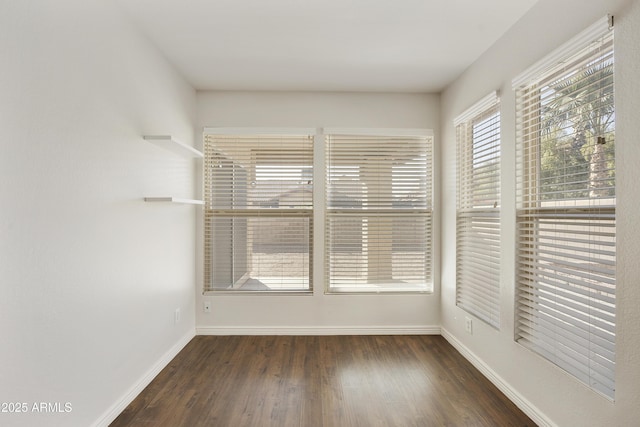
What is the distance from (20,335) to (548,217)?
267 cm

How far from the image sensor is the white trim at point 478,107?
259cm

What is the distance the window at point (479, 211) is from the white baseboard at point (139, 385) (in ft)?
8.42

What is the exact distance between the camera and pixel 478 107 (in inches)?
111

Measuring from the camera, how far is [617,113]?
1573 millimetres

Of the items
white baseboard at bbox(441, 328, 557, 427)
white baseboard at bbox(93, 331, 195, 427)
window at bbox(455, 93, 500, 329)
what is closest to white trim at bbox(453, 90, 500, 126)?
window at bbox(455, 93, 500, 329)

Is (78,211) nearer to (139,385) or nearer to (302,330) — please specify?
(139,385)

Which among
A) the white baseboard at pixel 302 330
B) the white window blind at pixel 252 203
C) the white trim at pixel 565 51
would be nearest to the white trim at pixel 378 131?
the white window blind at pixel 252 203

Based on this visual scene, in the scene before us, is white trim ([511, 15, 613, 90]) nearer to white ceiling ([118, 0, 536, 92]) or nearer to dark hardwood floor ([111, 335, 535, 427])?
white ceiling ([118, 0, 536, 92])

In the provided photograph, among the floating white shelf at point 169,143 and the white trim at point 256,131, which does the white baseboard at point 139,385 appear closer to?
the floating white shelf at point 169,143

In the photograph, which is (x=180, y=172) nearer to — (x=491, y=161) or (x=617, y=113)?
(x=491, y=161)

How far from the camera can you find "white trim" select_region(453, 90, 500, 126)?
2.59 metres

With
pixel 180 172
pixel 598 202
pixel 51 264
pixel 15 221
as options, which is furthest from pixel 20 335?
pixel 598 202

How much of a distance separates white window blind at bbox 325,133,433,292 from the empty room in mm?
23

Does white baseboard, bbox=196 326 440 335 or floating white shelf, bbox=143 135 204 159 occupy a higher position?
floating white shelf, bbox=143 135 204 159
